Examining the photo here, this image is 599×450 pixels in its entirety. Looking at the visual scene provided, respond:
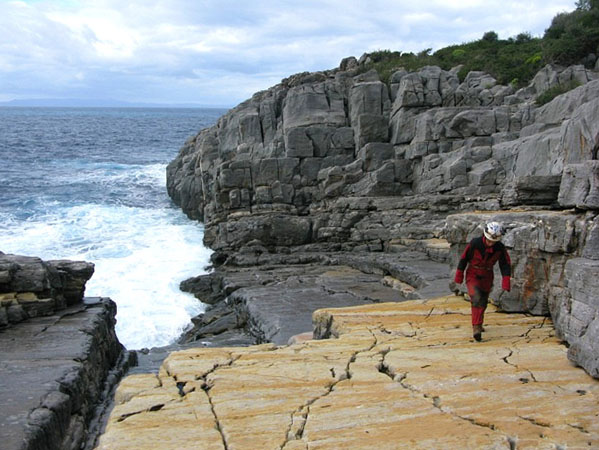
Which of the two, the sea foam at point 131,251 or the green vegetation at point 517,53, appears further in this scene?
the green vegetation at point 517,53

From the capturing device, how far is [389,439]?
495cm

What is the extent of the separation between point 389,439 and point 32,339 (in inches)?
311

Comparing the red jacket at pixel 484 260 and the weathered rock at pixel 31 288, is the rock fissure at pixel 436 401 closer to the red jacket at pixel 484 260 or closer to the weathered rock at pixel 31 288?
the red jacket at pixel 484 260

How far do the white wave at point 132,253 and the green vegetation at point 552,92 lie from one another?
15.7 metres

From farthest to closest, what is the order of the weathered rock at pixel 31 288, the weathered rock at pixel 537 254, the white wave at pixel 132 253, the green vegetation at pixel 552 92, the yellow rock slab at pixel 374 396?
1. the green vegetation at pixel 552 92
2. the white wave at pixel 132 253
3. the weathered rock at pixel 31 288
4. the weathered rock at pixel 537 254
5. the yellow rock slab at pixel 374 396

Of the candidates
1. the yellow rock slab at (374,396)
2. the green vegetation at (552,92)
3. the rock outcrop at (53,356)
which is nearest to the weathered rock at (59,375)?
the rock outcrop at (53,356)

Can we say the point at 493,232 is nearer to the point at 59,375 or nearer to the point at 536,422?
the point at 536,422

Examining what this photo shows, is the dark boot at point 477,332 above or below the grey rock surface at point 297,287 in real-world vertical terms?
above

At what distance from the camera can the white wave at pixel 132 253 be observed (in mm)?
17234

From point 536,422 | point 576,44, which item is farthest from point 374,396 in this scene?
point 576,44

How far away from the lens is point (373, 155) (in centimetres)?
2408

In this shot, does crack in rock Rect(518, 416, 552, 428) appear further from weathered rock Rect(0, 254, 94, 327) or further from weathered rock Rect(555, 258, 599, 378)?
weathered rock Rect(0, 254, 94, 327)

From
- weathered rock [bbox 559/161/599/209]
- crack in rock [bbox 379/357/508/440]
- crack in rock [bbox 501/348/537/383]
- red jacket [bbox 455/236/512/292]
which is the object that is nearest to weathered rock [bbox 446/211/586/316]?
weathered rock [bbox 559/161/599/209]

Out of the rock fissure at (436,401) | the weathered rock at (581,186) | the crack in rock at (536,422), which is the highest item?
the weathered rock at (581,186)
